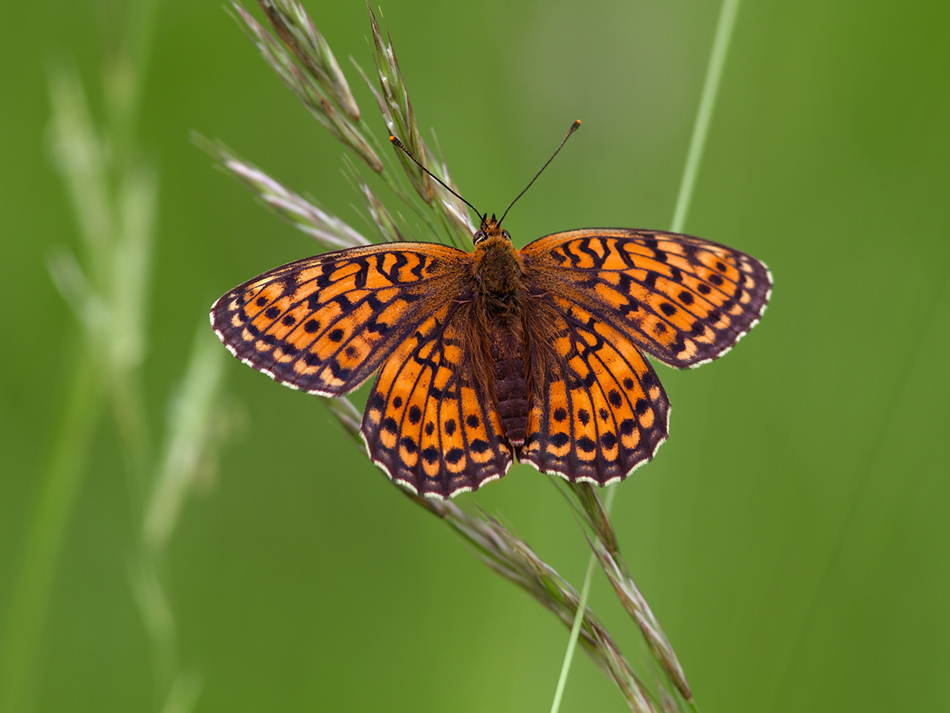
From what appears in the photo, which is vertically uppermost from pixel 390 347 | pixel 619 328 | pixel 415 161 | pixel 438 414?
pixel 415 161

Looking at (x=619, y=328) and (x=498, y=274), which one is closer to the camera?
(x=619, y=328)

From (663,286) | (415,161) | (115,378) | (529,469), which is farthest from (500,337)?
(115,378)

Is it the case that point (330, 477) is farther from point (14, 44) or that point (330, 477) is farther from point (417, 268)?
point (14, 44)

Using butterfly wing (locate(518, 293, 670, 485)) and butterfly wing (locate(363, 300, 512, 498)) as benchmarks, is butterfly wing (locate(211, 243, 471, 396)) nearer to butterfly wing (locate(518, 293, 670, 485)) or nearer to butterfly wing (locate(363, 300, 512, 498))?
butterfly wing (locate(363, 300, 512, 498))

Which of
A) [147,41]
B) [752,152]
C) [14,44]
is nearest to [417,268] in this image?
[147,41]

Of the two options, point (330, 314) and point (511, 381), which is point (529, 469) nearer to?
point (511, 381)

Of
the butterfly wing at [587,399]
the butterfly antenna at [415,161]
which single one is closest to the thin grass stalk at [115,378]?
the butterfly antenna at [415,161]
